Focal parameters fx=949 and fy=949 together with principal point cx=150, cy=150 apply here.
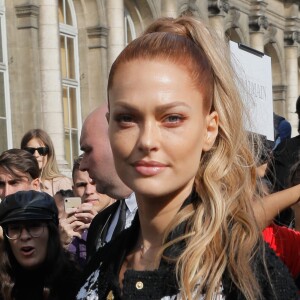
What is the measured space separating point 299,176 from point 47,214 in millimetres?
1163

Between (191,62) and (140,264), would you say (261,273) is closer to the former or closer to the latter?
(140,264)

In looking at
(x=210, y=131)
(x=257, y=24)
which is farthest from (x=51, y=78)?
(x=210, y=131)

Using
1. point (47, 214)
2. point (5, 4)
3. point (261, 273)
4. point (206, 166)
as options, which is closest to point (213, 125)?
point (206, 166)

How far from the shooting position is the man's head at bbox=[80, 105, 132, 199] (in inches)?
135

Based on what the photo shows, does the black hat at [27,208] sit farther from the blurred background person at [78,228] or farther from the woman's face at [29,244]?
the blurred background person at [78,228]

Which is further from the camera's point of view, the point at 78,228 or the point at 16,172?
the point at 16,172

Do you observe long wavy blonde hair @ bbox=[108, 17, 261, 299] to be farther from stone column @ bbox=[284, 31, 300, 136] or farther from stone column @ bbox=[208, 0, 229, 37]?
stone column @ bbox=[284, 31, 300, 136]

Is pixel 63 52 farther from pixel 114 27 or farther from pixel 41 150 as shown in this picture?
pixel 41 150

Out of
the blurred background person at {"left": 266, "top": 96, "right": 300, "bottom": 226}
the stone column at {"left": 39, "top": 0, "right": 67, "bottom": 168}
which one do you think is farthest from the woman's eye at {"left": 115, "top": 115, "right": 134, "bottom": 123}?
the stone column at {"left": 39, "top": 0, "right": 67, "bottom": 168}

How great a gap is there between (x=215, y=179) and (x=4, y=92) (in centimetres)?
1443

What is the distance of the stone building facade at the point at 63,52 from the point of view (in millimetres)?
16375

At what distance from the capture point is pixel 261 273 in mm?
2051

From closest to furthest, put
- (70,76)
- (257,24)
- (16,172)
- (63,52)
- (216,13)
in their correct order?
(16,172)
(63,52)
(70,76)
(216,13)
(257,24)

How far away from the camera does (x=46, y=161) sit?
7680mm
